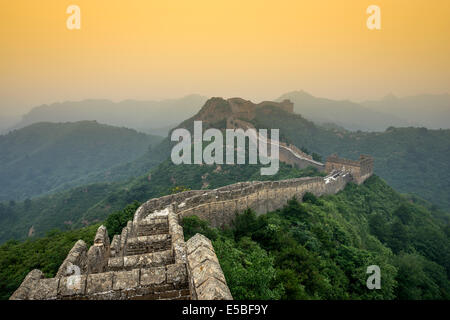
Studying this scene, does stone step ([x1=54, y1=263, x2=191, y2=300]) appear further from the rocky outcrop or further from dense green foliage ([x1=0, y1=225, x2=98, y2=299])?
dense green foliage ([x1=0, y1=225, x2=98, y2=299])

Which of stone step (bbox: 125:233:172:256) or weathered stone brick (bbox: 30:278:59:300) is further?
stone step (bbox: 125:233:172:256)

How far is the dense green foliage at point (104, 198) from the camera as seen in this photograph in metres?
41.1

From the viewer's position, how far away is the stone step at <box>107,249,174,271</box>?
5238mm

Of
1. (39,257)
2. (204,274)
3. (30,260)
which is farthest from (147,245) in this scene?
(30,260)

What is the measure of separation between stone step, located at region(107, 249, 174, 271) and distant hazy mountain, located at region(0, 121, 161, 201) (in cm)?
11084

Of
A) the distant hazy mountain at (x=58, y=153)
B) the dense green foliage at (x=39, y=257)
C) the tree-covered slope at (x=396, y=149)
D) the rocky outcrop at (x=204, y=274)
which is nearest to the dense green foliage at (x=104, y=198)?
the dense green foliage at (x=39, y=257)

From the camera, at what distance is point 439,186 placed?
64.0m

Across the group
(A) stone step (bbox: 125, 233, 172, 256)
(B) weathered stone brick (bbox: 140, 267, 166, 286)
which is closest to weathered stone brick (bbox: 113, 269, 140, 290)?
(B) weathered stone brick (bbox: 140, 267, 166, 286)

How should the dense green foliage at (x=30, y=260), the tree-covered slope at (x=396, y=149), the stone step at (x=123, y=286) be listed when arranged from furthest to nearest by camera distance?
the tree-covered slope at (x=396, y=149) < the dense green foliage at (x=30, y=260) < the stone step at (x=123, y=286)

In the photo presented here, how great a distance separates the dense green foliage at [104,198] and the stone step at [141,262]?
96.0 feet

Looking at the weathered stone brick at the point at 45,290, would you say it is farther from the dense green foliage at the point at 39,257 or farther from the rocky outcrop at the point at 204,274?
the dense green foliage at the point at 39,257

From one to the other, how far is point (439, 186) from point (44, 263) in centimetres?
8050

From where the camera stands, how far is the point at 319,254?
14.1 m

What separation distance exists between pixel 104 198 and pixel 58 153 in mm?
103671
